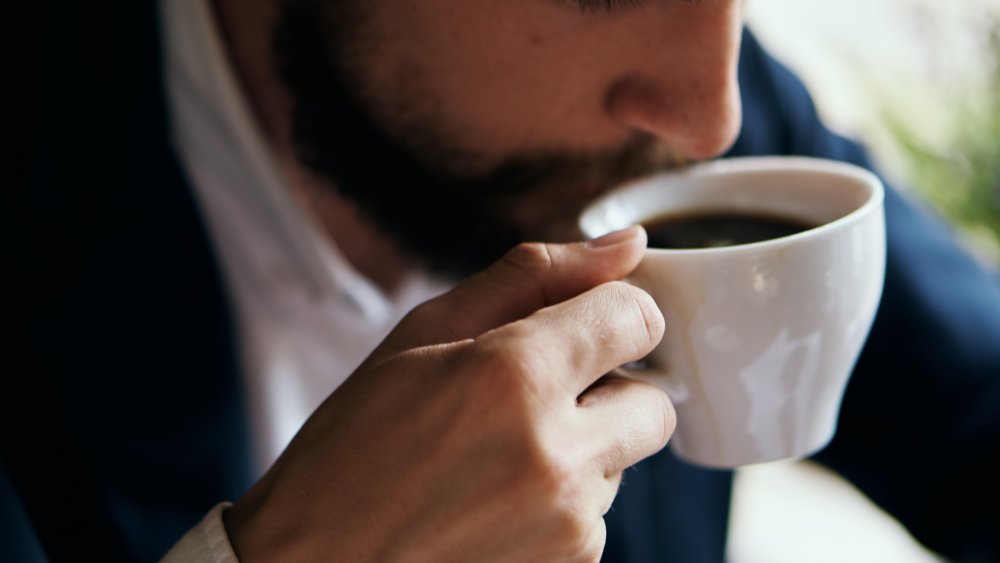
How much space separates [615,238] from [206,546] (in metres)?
0.31

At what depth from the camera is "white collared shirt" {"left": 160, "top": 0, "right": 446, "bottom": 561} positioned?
33.7 inches

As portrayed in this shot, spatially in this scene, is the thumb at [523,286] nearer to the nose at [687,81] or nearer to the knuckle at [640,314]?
the knuckle at [640,314]

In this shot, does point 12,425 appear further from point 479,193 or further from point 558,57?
point 558,57

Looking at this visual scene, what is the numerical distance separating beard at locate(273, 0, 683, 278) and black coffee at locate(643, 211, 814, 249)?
2.2 inches

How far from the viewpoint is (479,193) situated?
792mm

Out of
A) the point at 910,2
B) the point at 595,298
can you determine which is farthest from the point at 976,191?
the point at 595,298

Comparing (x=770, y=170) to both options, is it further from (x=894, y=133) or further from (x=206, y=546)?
(x=894, y=133)

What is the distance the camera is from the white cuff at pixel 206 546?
1.71 feet

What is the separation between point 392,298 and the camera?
996 mm

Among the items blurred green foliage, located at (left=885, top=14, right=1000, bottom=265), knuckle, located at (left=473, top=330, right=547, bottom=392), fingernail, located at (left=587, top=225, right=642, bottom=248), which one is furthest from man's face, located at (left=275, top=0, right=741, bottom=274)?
blurred green foliage, located at (left=885, top=14, right=1000, bottom=265)

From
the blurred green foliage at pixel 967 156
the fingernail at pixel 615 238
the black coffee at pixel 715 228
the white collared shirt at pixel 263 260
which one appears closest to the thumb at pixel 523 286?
the fingernail at pixel 615 238

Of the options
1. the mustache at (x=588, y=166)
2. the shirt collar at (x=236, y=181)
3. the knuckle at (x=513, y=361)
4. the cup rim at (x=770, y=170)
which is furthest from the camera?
the shirt collar at (x=236, y=181)

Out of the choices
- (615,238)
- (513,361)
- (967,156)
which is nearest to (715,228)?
(615,238)

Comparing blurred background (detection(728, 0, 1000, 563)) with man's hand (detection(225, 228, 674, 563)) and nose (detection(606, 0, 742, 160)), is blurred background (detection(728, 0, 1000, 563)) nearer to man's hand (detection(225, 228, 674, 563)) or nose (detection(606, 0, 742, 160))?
nose (detection(606, 0, 742, 160))
